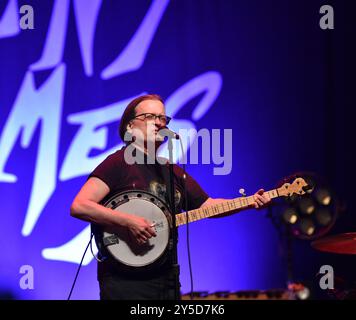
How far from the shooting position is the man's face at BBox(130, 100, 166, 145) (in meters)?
3.69

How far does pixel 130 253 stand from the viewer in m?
3.57

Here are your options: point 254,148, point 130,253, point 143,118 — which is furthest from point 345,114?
point 130,253

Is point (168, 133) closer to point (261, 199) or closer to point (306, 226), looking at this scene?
point (261, 199)

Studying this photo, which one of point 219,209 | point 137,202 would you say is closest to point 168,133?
point 137,202

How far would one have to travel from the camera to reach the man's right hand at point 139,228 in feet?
11.6

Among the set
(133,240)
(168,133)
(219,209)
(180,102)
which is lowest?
(133,240)

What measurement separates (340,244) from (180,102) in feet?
5.88

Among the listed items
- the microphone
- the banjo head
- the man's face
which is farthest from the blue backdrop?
the microphone

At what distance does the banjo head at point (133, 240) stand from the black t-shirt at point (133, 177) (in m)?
0.04

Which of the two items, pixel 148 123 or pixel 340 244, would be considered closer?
pixel 340 244

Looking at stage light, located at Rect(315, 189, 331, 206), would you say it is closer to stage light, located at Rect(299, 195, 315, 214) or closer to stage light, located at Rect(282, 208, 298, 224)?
stage light, located at Rect(299, 195, 315, 214)

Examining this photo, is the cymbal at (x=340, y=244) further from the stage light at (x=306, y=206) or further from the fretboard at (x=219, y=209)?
the stage light at (x=306, y=206)

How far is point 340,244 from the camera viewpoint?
359cm

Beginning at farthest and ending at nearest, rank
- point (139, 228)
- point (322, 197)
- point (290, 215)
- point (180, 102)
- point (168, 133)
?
point (180, 102), point (322, 197), point (290, 215), point (139, 228), point (168, 133)
